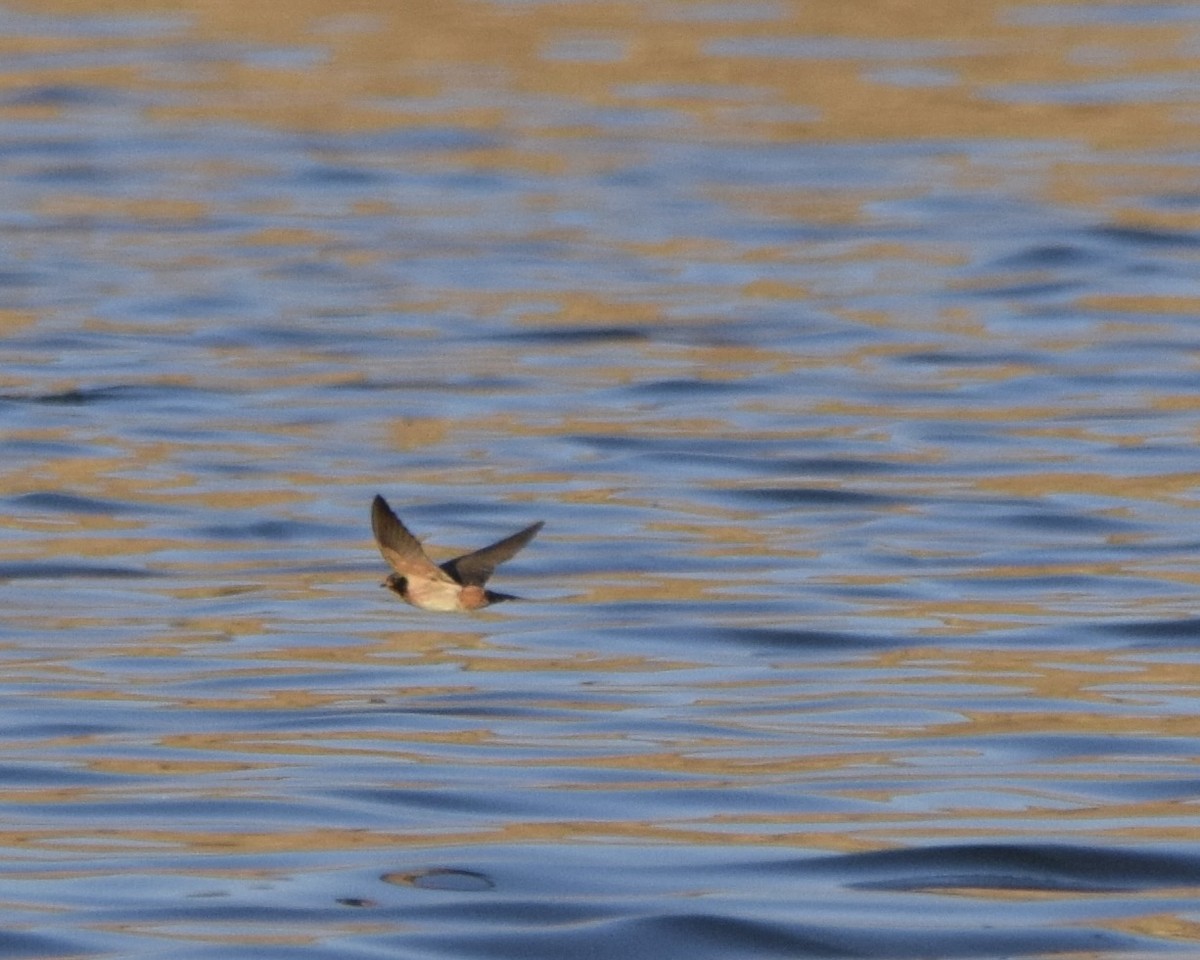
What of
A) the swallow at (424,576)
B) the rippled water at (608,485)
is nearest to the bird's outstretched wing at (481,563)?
the swallow at (424,576)

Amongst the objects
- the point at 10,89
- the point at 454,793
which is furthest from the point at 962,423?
the point at 10,89

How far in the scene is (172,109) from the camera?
23.7 meters

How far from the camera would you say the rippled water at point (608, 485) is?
22.2 ft

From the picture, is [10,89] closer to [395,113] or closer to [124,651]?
→ [395,113]

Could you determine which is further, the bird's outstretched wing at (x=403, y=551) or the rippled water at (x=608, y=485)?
the bird's outstretched wing at (x=403, y=551)

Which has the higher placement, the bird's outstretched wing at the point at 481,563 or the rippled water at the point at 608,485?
the bird's outstretched wing at the point at 481,563

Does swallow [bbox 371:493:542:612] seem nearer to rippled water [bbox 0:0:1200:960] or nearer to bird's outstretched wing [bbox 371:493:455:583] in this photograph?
bird's outstretched wing [bbox 371:493:455:583]

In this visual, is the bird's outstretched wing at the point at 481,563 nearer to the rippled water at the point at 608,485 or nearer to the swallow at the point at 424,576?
the swallow at the point at 424,576

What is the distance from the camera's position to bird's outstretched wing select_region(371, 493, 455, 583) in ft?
25.6

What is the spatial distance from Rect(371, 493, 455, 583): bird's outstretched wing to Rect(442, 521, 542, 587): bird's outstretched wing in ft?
0.26

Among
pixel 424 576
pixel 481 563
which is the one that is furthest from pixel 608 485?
pixel 424 576

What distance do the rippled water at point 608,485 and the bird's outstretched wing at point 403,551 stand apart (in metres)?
0.44

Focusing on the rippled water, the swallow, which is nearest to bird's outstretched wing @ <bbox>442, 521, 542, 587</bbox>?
the swallow

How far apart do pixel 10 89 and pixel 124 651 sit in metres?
15.9
